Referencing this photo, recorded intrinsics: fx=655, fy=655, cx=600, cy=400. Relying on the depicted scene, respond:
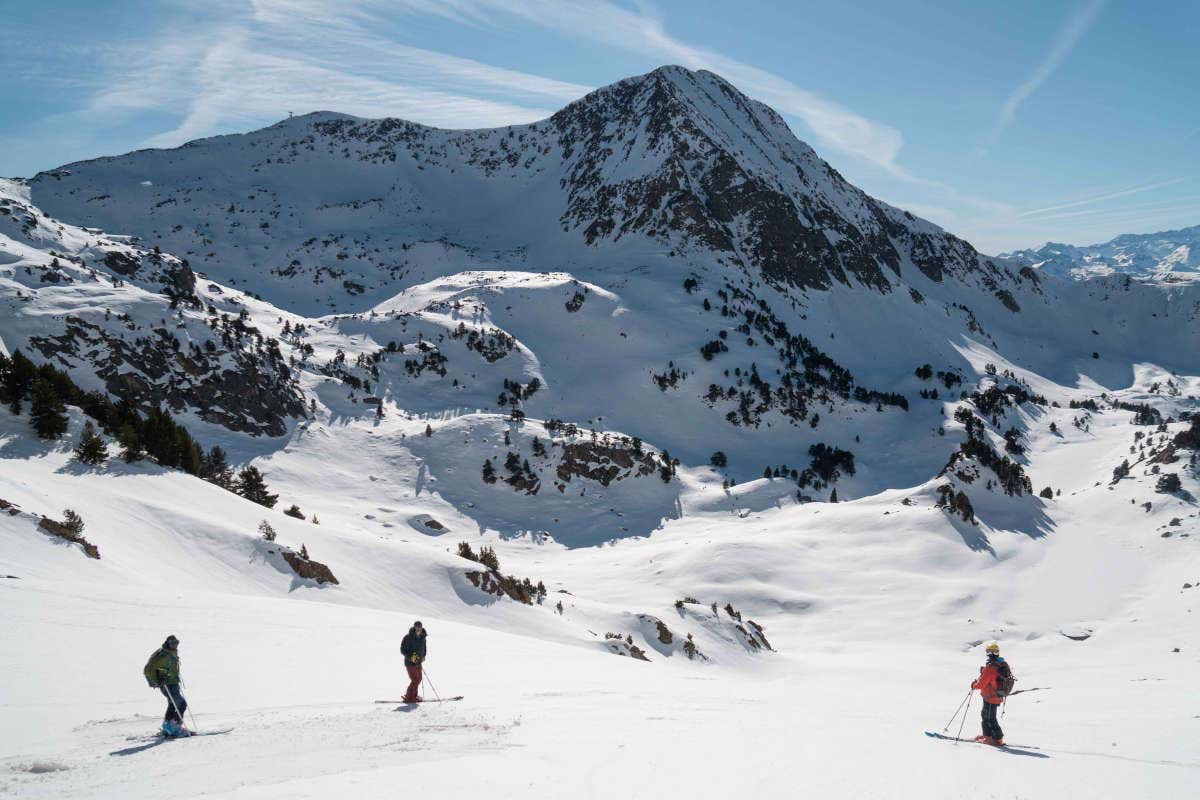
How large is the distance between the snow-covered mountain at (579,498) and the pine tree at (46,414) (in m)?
0.12

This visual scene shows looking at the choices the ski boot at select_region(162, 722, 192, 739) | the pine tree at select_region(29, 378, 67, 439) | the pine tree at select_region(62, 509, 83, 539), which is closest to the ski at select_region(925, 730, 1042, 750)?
the ski boot at select_region(162, 722, 192, 739)

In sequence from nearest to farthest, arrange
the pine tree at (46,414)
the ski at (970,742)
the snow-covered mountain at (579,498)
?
the snow-covered mountain at (579,498), the ski at (970,742), the pine tree at (46,414)

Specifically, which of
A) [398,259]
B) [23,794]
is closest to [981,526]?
[23,794]

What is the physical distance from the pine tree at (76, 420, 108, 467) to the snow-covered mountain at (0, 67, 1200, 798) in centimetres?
28

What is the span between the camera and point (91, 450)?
22344 mm

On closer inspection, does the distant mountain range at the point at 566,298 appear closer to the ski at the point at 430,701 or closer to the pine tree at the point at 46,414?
the pine tree at the point at 46,414

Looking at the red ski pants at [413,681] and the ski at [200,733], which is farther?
the red ski pants at [413,681]

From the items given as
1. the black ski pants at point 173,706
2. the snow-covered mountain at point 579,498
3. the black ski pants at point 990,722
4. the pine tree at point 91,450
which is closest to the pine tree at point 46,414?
the snow-covered mountain at point 579,498

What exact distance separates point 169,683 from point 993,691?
13.1m

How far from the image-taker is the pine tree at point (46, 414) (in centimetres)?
2270

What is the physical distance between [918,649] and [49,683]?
3089cm

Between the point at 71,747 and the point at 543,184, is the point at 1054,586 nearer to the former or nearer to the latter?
the point at 71,747

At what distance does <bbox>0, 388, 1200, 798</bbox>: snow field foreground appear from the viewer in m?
8.05

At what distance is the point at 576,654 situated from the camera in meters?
18.8
